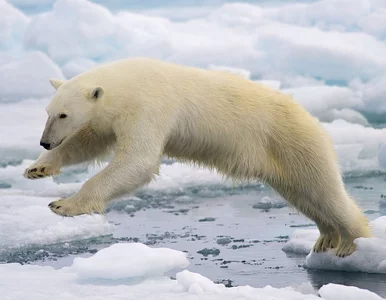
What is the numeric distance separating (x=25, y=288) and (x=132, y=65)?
1.53 meters

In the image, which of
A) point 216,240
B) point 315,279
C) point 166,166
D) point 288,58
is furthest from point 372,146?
point 315,279

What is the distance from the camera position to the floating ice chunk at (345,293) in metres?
4.12

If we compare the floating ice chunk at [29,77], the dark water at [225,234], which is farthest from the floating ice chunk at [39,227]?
the floating ice chunk at [29,77]

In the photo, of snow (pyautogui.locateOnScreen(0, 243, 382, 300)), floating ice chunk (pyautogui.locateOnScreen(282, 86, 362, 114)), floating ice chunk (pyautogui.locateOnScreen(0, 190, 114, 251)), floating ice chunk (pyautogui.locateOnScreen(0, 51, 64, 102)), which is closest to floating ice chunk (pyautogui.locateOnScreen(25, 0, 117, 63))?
floating ice chunk (pyautogui.locateOnScreen(0, 51, 64, 102))

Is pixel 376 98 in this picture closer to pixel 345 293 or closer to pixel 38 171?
pixel 345 293

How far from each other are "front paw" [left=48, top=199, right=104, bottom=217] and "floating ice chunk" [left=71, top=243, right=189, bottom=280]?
87 centimetres

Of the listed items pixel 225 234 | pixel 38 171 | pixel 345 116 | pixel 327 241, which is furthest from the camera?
pixel 345 116

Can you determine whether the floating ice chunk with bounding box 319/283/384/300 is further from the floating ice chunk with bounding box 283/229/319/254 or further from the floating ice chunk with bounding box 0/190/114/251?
the floating ice chunk with bounding box 0/190/114/251

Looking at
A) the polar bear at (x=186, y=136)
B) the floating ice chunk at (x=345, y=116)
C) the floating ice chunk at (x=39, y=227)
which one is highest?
the polar bear at (x=186, y=136)

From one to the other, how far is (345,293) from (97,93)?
176 centimetres

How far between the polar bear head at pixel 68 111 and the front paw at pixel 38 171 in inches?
12.5

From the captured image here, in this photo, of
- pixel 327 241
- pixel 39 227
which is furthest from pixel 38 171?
pixel 39 227

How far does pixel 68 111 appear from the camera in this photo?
14.0ft

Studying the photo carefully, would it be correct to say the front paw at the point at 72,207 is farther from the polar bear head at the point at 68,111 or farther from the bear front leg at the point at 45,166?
the bear front leg at the point at 45,166
